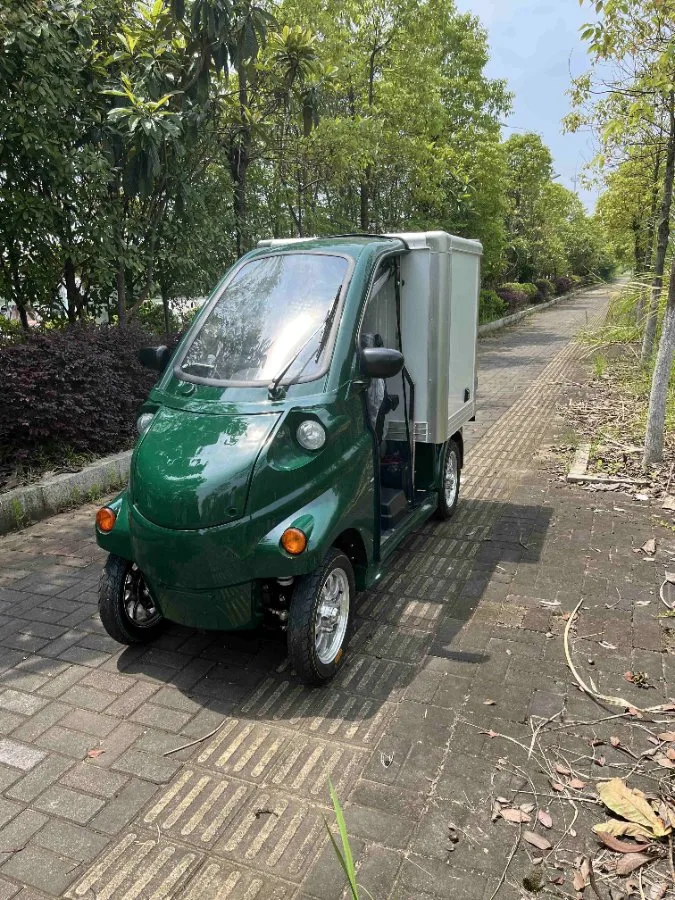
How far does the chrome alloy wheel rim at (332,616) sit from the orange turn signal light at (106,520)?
1.22 metres

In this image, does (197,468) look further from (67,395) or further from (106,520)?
(67,395)

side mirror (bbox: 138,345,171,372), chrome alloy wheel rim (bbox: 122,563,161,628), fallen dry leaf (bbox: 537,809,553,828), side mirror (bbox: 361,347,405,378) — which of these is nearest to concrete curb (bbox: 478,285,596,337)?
side mirror (bbox: 138,345,171,372)

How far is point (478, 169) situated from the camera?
18016 millimetres

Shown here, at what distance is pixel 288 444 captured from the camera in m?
3.52

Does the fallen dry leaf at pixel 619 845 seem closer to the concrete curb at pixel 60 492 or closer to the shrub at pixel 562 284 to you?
the concrete curb at pixel 60 492

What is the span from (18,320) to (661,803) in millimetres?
9550

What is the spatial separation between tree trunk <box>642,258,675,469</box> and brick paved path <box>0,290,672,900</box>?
1831 mm

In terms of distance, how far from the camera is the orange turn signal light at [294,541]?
3.26 meters

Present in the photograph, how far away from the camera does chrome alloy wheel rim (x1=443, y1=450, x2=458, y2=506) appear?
19.6 feet

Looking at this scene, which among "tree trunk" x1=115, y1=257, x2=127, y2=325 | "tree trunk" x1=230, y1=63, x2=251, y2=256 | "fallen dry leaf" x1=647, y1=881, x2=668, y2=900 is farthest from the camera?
"tree trunk" x1=230, y1=63, x2=251, y2=256

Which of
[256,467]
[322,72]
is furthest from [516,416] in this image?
[256,467]

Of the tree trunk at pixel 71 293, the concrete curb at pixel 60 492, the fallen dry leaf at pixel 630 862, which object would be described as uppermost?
the tree trunk at pixel 71 293

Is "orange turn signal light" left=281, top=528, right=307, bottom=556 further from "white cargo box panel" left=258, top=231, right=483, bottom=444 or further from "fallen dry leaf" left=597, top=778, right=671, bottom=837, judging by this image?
"white cargo box panel" left=258, top=231, right=483, bottom=444

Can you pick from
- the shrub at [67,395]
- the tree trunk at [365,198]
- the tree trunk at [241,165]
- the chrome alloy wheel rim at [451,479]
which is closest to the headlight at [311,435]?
the chrome alloy wheel rim at [451,479]
